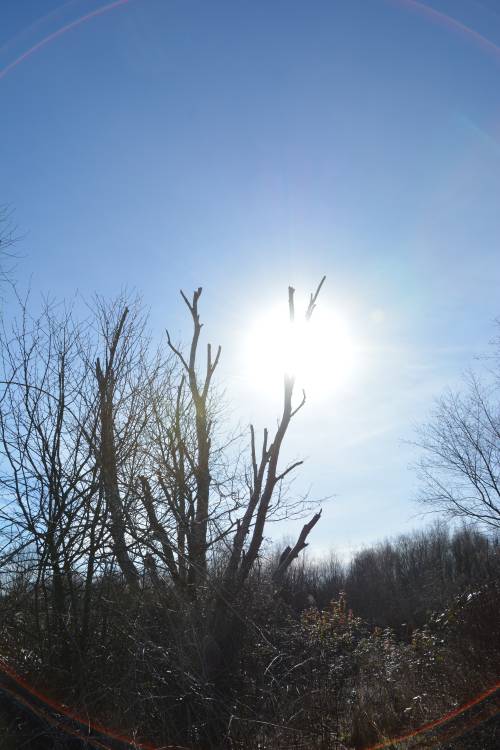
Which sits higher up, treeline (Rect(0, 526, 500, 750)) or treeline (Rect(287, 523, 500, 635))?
treeline (Rect(287, 523, 500, 635))

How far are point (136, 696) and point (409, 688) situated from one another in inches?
233

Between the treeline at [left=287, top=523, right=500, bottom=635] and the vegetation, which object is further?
the treeline at [left=287, top=523, right=500, bottom=635]

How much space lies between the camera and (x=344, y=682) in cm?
1060

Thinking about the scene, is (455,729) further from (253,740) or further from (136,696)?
(136,696)

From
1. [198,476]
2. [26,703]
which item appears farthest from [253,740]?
[198,476]

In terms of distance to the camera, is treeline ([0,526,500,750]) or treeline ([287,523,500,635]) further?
treeline ([287,523,500,635])

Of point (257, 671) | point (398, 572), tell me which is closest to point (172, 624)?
point (257, 671)

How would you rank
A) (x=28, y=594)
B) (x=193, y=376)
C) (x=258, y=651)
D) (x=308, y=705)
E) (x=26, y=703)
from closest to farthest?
1. (x=26, y=703)
2. (x=28, y=594)
3. (x=308, y=705)
4. (x=258, y=651)
5. (x=193, y=376)

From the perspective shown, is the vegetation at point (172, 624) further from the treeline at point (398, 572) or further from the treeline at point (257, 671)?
the treeline at point (398, 572)

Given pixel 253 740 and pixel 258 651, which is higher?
pixel 258 651

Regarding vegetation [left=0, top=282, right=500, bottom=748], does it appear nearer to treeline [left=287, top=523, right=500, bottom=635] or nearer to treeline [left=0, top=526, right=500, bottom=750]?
treeline [left=0, top=526, right=500, bottom=750]

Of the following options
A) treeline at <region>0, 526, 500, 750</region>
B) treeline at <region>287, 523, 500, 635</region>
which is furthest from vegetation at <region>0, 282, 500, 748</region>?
treeline at <region>287, 523, 500, 635</region>

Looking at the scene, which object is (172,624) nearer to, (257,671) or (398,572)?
(257,671)

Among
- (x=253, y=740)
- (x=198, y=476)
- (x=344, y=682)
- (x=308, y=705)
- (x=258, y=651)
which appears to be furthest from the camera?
(x=344, y=682)
